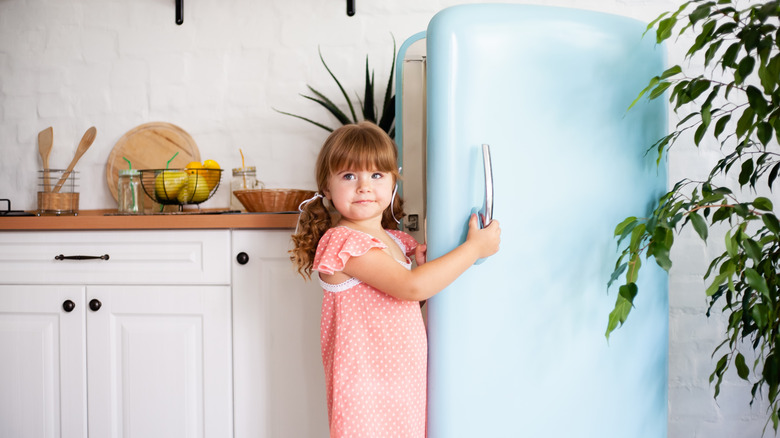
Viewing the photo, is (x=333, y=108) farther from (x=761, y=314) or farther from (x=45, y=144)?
(x=761, y=314)

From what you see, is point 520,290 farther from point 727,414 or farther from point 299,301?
point 727,414

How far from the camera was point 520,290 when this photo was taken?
1078mm

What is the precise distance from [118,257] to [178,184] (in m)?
0.27

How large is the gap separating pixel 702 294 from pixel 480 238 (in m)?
0.97

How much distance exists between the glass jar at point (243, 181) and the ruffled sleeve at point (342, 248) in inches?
29.1

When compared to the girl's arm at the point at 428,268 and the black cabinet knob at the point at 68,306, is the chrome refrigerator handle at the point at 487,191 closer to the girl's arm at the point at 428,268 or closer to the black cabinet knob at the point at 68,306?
the girl's arm at the point at 428,268

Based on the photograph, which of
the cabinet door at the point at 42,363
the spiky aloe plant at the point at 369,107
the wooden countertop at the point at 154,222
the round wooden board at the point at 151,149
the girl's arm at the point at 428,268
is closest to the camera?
the girl's arm at the point at 428,268

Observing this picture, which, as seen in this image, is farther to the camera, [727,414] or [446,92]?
[727,414]

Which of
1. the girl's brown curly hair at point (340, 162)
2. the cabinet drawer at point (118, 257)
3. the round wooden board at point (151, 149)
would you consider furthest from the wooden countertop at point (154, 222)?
the round wooden board at point (151, 149)

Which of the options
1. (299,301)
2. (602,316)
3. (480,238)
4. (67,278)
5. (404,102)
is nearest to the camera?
(480,238)

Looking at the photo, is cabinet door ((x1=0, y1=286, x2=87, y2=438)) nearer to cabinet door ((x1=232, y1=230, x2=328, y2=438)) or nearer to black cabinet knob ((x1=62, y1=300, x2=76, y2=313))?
black cabinet knob ((x1=62, y1=300, x2=76, y2=313))

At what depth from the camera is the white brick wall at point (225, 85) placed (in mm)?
1634

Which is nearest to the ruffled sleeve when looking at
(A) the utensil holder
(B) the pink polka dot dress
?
(B) the pink polka dot dress

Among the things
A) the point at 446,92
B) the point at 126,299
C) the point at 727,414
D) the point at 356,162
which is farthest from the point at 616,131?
the point at 126,299
